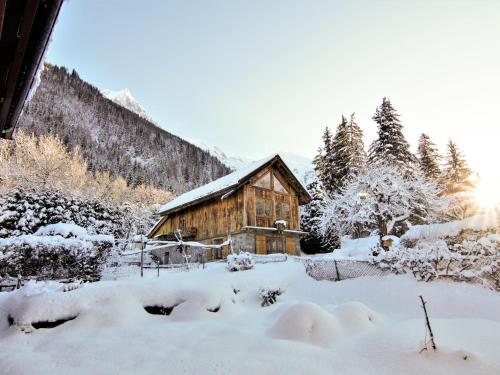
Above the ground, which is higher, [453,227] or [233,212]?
[233,212]

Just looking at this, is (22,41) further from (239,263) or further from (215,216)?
(215,216)

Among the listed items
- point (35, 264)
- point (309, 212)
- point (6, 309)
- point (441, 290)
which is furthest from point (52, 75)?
point (441, 290)

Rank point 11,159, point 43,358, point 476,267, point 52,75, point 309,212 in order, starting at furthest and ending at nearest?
1. point 52,75
2. point 309,212
3. point 11,159
4. point 476,267
5. point 43,358

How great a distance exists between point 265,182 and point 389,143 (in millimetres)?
15484

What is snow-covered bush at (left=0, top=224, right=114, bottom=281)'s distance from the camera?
10.7m

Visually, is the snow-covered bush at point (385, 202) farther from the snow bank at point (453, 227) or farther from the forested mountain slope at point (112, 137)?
the forested mountain slope at point (112, 137)

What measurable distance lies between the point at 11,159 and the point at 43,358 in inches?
1275

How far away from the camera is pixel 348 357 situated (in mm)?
5504

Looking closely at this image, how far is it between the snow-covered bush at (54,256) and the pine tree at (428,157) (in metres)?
36.5

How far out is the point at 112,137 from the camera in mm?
67062

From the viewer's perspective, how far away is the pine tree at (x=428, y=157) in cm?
3669

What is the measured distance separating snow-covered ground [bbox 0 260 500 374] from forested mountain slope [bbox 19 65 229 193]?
48.6 meters

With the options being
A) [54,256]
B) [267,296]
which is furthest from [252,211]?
[54,256]

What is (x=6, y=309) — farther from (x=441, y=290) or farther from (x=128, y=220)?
(x=128, y=220)
